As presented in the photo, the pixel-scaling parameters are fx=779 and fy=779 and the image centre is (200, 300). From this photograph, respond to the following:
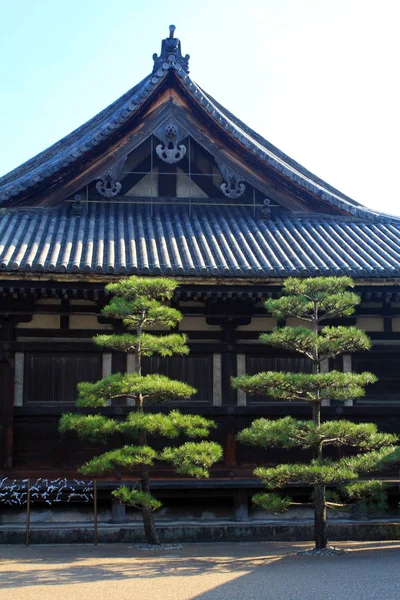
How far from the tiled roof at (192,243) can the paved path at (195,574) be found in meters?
5.13

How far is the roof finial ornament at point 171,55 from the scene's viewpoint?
18.4m

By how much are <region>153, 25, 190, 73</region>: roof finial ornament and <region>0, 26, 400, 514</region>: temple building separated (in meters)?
0.05

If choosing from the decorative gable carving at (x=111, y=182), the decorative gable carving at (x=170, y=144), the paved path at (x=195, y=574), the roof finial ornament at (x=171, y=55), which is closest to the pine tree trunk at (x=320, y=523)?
the paved path at (x=195, y=574)

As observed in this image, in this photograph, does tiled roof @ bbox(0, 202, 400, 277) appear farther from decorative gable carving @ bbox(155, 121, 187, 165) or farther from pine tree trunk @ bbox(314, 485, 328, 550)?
pine tree trunk @ bbox(314, 485, 328, 550)

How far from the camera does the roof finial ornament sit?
1838 centimetres

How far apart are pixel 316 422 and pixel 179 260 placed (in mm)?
4630

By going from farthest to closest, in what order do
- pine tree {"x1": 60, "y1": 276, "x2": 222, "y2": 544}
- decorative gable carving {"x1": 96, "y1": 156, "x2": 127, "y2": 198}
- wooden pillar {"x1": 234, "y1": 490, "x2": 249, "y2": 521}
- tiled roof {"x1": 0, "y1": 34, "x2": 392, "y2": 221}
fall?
decorative gable carving {"x1": 96, "y1": 156, "x2": 127, "y2": 198} → tiled roof {"x1": 0, "y1": 34, "x2": 392, "y2": 221} → wooden pillar {"x1": 234, "y1": 490, "x2": 249, "y2": 521} → pine tree {"x1": 60, "y1": 276, "x2": 222, "y2": 544}

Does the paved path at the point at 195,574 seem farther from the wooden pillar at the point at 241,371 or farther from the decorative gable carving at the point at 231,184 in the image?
the decorative gable carving at the point at 231,184

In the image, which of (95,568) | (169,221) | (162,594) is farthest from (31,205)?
(162,594)

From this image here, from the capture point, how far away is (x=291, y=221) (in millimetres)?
18688

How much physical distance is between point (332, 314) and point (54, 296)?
18.1 feet

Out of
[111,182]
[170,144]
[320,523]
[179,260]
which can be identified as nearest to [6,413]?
[179,260]

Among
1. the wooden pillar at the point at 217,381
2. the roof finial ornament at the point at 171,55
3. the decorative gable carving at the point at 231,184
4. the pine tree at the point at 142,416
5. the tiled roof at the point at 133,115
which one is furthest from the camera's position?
the decorative gable carving at the point at 231,184

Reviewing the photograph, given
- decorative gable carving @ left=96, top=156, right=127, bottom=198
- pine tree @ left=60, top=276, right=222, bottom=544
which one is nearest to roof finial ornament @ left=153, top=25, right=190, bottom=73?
decorative gable carving @ left=96, top=156, right=127, bottom=198
